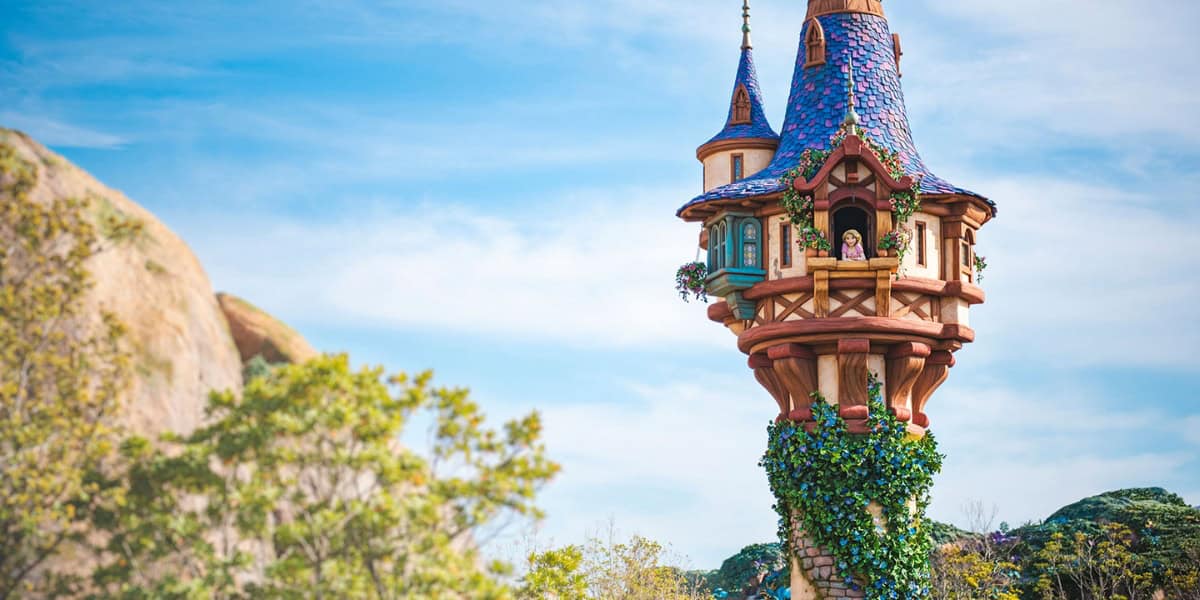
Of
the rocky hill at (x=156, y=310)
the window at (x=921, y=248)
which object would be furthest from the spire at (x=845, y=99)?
the rocky hill at (x=156, y=310)

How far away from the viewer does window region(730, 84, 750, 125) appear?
35.0 metres

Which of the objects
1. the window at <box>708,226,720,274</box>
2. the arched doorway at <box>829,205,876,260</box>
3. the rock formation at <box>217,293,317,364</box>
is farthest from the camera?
the window at <box>708,226,720,274</box>

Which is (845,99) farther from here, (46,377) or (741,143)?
(46,377)

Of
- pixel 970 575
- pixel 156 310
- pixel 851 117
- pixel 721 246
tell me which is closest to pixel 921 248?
pixel 851 117

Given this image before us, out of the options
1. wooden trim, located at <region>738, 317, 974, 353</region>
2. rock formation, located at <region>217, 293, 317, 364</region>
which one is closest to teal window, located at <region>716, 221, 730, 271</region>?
wooden trim, located at <region>738, 317, 974, 353</region>

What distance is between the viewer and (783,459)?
106ft

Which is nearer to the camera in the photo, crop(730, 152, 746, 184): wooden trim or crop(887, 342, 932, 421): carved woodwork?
crop(887, 342, 932, 421): carved woodwork

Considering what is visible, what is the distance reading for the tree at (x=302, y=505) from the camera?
701 inches

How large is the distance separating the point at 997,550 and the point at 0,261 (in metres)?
28.0

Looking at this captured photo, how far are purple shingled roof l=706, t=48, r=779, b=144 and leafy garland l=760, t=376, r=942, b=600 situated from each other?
5915 millimetres

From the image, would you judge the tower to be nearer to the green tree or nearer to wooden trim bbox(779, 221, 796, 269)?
wooden trim bbox(779, 221, 796, 269)

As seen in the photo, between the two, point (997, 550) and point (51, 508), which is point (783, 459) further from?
point (51, 508)

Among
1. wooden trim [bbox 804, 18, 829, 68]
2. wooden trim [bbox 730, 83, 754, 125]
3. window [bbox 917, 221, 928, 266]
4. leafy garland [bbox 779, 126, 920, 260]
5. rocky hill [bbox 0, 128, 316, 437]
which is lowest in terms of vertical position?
rocky hill [bbox 0, 128, 316, 437]

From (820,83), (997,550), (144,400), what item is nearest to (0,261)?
(144,400)
